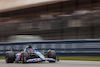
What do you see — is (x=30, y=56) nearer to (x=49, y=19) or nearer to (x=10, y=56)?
(x=10, y=56)

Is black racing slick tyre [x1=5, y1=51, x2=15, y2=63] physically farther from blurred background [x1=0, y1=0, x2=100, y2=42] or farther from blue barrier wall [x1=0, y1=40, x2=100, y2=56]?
blue barrier wall [x1=0, y1=40, x2=100, y2=56]

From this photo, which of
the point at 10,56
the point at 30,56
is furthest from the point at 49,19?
the point at 30,56

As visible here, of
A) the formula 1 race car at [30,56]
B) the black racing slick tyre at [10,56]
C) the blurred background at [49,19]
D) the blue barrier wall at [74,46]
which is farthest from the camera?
the blue barrier wall at [74,46]

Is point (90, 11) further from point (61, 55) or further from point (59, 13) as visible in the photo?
point (61, 55)

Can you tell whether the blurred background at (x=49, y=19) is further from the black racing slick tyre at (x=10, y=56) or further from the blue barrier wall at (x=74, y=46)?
the black racing slick tyre at (x=10, y=56)

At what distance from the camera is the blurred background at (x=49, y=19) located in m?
12.9

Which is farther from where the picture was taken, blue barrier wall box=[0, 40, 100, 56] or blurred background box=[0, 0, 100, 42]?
blue barrier wall box=[0, 40, 100, 56]

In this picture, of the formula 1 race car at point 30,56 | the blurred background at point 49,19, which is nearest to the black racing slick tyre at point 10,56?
the formula 1 race car at point 30,56

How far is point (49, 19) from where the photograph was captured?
1405cm

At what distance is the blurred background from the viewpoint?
12.9 m

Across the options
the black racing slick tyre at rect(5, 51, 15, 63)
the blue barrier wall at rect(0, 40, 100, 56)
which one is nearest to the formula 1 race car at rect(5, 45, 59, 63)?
the black racing slick tyre at rect(5, 51, 15, 63)

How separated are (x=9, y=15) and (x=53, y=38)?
10.3 ft

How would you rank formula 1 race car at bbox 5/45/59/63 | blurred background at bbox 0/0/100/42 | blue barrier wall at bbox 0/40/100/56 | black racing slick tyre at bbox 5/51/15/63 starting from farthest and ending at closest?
blue barrier wall at bbox 0/40/100/56 → blurred background at bbox 0/0/100/42 → black racing slick tyre at bbox 5/51/15/63 → formula 1 race car at bbox 5/45/59/63

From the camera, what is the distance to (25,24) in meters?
14.7
